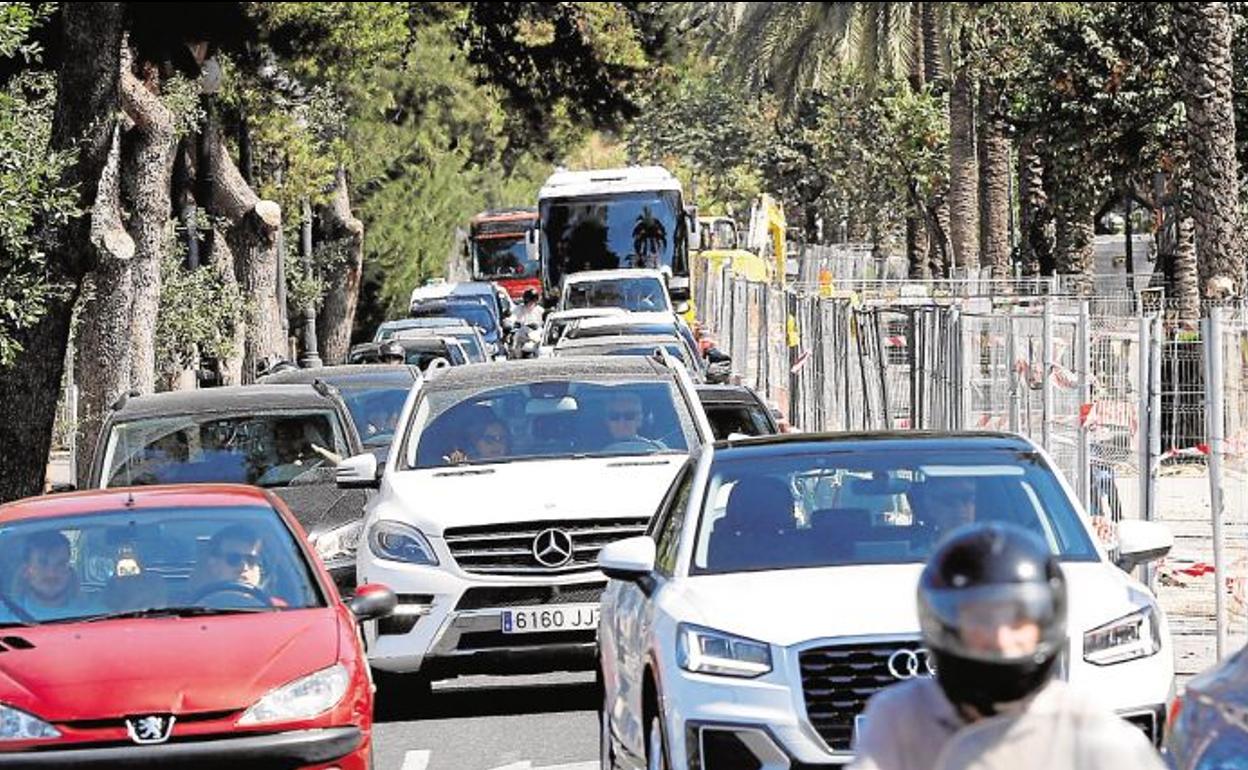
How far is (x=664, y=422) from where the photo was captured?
599 inches

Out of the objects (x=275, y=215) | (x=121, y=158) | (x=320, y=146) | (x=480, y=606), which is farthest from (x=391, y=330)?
(x=480, y=606)

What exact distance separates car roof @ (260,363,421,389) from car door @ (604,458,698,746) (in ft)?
42.3

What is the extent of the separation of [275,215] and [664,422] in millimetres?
25256

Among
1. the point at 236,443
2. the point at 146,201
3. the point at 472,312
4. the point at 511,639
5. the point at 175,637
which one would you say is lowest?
the point at 472,312

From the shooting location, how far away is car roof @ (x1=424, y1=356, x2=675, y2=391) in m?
15.3

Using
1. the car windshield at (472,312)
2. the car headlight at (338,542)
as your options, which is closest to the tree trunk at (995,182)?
the car windshield at (472,312)

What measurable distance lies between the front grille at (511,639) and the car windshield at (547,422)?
130 cm

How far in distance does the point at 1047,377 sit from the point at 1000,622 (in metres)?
13.0

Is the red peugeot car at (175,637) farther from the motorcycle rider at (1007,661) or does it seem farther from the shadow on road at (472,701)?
the motorcycle rider at (1007,661)

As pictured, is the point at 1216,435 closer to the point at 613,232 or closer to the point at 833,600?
the point at 833,600

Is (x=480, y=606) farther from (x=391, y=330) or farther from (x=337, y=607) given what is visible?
(x=391, y=330)

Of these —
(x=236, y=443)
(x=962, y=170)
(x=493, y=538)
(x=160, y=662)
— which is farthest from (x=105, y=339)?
(x=962, y=170)

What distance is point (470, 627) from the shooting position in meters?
13.7

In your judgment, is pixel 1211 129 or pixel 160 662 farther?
pixel 1211 129
